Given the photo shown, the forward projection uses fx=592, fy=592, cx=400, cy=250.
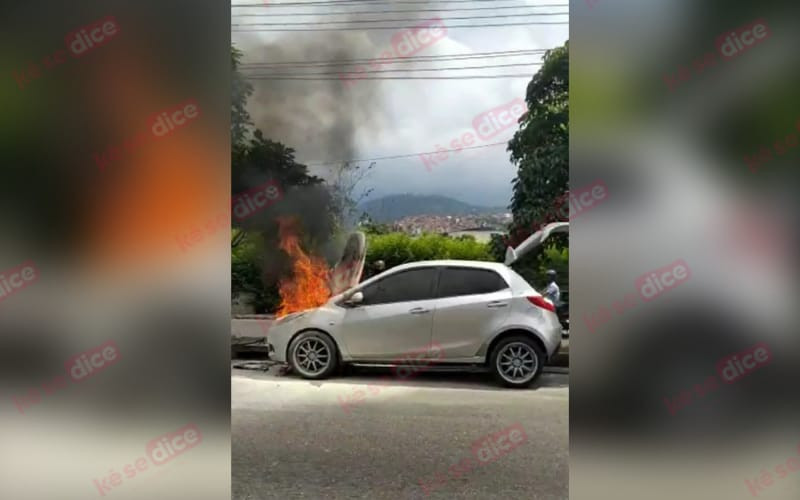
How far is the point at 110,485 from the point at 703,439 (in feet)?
8.67

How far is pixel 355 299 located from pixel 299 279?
0.32 metres

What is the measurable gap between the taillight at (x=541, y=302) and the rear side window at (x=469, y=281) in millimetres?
151

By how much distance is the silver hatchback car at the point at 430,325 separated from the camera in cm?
308

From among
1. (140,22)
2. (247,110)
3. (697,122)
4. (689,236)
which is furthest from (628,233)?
(140,22)

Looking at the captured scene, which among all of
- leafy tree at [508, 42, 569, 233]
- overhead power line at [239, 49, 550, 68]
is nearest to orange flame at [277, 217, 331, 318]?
overhead power line at [239, 49, 550, 68]

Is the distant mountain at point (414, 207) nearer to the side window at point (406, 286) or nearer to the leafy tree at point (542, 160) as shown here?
the leafy tree at point (542, 160)

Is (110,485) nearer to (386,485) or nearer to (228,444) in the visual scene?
(228,444)

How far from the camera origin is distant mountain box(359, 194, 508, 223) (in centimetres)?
297

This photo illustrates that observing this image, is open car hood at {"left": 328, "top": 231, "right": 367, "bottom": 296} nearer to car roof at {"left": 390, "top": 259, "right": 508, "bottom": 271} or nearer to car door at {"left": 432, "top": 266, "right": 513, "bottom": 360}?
car roof at {"left": 390, "top": 259, "right": 508, "bottom": 271}

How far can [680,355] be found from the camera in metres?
2.46

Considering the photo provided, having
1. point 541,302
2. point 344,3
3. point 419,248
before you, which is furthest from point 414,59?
point 541,302

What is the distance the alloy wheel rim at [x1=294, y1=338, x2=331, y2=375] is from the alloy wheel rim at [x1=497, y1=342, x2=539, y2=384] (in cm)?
95

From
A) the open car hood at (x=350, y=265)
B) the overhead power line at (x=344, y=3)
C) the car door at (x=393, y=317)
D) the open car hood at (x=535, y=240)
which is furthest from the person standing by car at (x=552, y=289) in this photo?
the overhead power line at (x=344, y=3)

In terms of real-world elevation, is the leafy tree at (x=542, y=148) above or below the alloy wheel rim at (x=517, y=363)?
above
